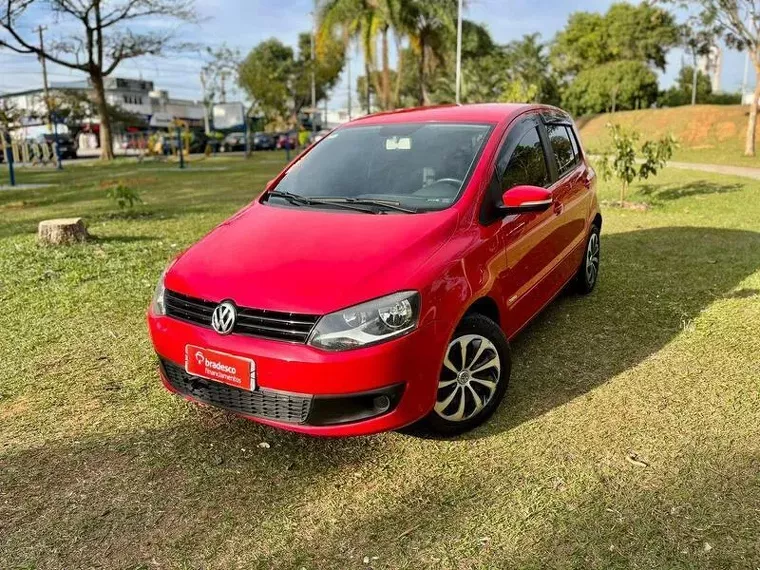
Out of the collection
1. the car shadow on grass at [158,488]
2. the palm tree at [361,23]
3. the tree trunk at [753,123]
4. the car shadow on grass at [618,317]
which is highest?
the palm tree at [361,23]

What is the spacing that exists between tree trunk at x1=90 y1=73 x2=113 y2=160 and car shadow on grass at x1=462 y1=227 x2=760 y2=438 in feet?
83.4

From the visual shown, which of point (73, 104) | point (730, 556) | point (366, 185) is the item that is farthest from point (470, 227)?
point (73, 104)

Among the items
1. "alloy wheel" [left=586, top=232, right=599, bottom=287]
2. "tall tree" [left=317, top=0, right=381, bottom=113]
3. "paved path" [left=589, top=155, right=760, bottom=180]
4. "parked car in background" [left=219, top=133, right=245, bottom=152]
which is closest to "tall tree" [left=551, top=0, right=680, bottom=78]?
"tall tree" [left=317, top=0, right=381, bottom=113]

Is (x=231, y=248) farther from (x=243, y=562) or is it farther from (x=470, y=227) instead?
(x=243, y=562)

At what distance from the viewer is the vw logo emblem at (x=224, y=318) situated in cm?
279

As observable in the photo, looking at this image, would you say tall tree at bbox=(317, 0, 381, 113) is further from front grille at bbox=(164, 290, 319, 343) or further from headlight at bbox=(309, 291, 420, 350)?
headlight at bbox=(309, 291, 420, 350)

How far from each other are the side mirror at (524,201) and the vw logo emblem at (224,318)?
1527mm

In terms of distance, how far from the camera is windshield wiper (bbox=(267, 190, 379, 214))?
347 centimetres

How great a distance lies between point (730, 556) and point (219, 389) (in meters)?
2.19

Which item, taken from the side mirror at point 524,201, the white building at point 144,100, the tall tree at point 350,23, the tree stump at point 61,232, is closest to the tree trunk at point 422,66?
the tall tree at point 350,23

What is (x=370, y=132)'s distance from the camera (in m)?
4.18

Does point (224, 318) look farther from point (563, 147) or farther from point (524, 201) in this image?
point (563, 147)

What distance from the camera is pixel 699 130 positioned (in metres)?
30.2

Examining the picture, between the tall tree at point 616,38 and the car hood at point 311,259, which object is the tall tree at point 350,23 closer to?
the tall tree at point 616,38
